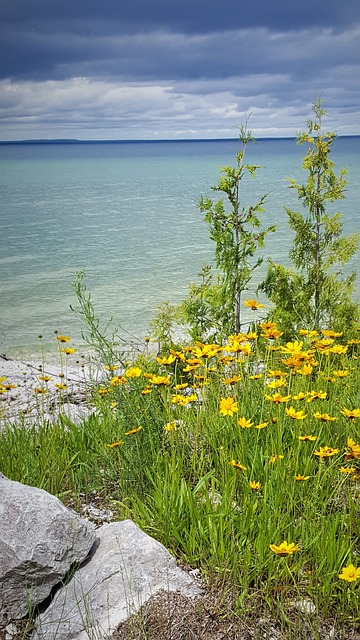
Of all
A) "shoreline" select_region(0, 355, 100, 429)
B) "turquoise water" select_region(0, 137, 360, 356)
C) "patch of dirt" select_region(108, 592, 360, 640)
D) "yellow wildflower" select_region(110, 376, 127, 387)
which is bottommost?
"turquoise water" select_region(0, 137, 360, 356)

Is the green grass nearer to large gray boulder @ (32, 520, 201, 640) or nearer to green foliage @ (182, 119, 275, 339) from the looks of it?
large gray boulder @ (32, 520, 201, 640)

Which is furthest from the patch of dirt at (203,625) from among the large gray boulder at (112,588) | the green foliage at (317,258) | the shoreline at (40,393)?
the green foliage at (317,258)

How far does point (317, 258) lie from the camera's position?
7160mm

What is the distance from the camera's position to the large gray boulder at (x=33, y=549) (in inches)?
111

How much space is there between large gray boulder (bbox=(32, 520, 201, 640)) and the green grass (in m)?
0.17

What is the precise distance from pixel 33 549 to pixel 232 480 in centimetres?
94

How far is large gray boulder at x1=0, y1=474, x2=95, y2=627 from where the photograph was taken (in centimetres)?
283

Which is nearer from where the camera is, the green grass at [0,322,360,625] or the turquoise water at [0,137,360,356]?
the green grass at [0,322,360,625]

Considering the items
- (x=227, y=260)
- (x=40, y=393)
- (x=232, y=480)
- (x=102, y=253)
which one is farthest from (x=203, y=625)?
(x=102, y=253)

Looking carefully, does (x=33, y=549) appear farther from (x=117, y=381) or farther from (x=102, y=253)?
(x=102, y=253)

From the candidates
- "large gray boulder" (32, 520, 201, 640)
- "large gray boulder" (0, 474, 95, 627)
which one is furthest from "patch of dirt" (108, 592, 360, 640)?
"large gray boulder" (0, 474, 95, 627)

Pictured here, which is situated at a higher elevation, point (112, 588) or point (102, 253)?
point (112, 588)

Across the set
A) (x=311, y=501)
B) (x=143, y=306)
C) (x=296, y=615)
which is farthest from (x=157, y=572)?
(x=143, y=306)

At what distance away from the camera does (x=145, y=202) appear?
110ft
